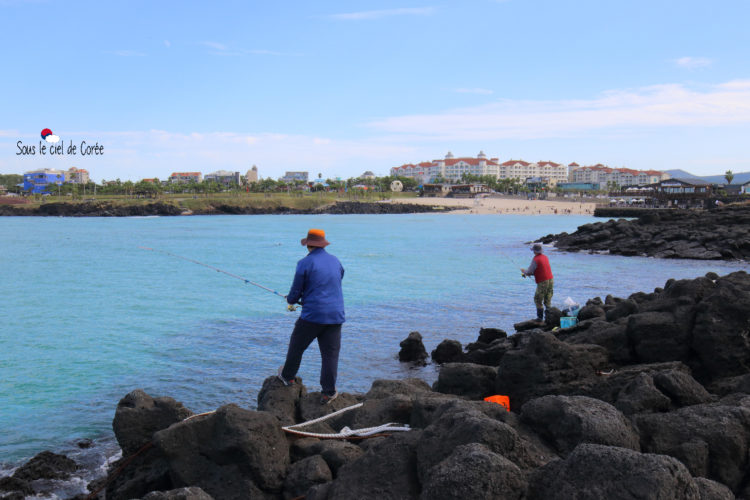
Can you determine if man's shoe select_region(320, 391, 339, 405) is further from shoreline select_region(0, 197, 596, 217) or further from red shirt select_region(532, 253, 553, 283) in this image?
shoreline select_region(0, 197, 596, 217)

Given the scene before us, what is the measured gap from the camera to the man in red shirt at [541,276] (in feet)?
42.9

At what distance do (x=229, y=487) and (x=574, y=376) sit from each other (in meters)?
4.16

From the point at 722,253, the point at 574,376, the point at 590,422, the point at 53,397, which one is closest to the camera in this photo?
the point at 590,422

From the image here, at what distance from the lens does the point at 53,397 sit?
10.8 metres

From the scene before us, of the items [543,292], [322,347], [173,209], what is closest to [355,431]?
[322,347]

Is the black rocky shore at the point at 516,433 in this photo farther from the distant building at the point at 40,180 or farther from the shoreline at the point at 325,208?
the distant building at the point at 40,180

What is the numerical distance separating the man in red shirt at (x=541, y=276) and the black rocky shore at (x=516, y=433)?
4.44 meters

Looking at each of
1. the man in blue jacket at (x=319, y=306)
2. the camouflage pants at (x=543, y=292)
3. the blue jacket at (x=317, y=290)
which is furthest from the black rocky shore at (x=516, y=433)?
the camouflage pants at (x=543, y=292)

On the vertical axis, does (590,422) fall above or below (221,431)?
above

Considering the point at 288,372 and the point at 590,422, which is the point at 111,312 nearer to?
the point at 288,372

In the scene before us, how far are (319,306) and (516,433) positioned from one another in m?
3.18

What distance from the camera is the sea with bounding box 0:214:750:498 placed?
10.0 metres

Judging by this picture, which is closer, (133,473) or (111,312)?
(133,473)

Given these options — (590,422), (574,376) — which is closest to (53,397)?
(574,376)
